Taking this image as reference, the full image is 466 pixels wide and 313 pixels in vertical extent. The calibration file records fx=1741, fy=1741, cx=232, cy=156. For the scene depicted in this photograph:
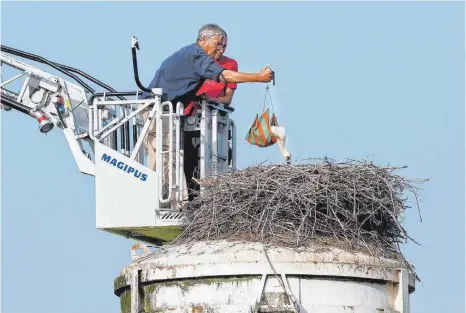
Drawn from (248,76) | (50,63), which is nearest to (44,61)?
(50,63)

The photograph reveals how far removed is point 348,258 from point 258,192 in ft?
4.52

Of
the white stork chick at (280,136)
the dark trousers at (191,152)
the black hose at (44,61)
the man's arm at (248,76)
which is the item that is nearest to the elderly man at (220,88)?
the dark trousers at (191,152)

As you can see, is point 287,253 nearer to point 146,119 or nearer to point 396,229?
point 396,229

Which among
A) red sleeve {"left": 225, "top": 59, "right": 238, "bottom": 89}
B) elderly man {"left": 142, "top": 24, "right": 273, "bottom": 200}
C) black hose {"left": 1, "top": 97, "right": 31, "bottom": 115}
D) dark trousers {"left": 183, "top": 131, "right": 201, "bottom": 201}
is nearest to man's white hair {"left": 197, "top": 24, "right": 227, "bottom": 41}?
elderly man {"left": 142, "top": 24, "right": 273, "bottom": 200}

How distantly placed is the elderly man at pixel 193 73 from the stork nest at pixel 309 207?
1.44 metres

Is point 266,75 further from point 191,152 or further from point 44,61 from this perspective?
point 44,61

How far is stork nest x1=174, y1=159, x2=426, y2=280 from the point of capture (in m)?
19.7

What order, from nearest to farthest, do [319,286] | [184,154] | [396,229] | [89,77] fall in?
[319,286]
[396,229]
[184,154]
[89,77]

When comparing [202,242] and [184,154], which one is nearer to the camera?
[202,242]

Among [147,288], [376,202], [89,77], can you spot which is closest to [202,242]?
[147,288]

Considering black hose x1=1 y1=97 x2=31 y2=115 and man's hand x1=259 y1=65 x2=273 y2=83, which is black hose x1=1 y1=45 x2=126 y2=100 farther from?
man's hand x1=259 y1=65 x2=273 y2=83

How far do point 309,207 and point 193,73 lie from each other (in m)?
3.07

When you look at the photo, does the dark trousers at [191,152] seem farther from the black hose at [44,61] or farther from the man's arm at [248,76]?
the black hose at [44,61]

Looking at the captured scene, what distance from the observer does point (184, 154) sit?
21.8 metres
